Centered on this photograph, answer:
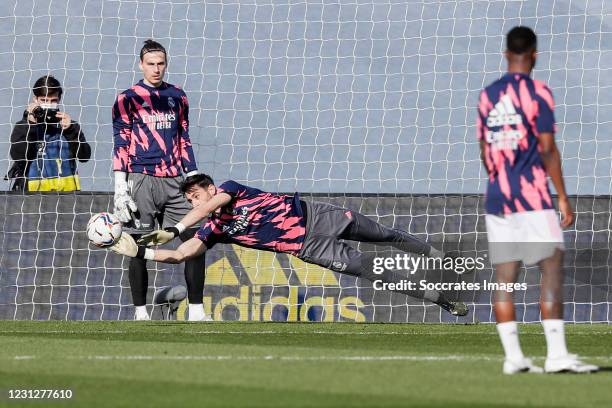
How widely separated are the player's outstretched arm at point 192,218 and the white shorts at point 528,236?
4493 millimetres

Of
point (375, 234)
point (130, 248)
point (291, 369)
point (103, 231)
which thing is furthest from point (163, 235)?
point (291, 369)

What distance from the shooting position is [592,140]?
14320 mm

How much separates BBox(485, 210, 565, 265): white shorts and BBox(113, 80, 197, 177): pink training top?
559 cm

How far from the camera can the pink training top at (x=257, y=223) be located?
1135 cm

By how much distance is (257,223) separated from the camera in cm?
1141

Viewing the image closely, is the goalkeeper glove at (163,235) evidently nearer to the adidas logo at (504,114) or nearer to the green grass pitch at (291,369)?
the green grass pitch at (291,369)

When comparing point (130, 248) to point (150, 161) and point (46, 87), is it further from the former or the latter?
point (46, 87)

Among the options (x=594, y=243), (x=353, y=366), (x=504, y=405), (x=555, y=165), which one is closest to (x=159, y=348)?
(x=353, y=366)

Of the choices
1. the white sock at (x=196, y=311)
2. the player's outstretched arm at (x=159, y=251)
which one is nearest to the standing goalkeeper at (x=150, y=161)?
the white sock at (x=196, y=311)

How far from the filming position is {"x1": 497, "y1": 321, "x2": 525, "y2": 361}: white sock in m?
6.68

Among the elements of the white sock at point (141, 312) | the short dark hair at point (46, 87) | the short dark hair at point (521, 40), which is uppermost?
the short dark hair at point (46, 87)

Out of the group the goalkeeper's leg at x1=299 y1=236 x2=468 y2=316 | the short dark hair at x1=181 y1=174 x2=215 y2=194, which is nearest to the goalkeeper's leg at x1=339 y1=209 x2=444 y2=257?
the goalkeeper's leg at x1=299 y1=236 x2=468 y2=316

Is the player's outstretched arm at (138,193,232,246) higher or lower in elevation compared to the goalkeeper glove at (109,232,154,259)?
higher

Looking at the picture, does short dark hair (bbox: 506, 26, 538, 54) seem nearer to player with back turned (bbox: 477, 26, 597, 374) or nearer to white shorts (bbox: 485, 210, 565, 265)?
player with back turned (bbox: 477, 26, 597, 374)
